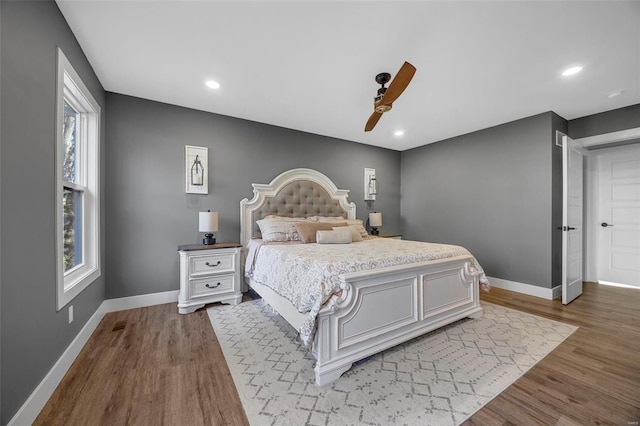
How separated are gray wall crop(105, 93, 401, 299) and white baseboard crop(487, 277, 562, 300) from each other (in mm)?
3972

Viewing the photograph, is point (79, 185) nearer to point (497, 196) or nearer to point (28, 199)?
point (28, 199)

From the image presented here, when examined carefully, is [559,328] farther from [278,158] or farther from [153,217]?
[153,217]

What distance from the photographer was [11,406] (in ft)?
4.14

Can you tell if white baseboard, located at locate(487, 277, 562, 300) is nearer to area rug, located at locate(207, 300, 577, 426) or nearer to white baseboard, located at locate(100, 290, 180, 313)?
area rug, located at locate(207, 300, 577, 426)

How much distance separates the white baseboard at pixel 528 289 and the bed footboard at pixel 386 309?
167cm

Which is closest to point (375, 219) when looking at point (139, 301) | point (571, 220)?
point (571, 220)

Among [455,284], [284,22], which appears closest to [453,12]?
[284,22]

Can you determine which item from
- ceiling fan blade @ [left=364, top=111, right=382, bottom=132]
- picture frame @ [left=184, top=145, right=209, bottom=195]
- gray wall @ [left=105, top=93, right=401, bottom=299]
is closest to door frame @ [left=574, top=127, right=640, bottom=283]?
ceiling fan blade @ [left=364, top=111, right=382, bottom=132]

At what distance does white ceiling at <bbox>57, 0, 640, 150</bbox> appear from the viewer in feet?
5.95

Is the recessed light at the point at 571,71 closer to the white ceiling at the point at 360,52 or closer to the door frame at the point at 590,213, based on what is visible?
the white ceiling at the point at 360,52

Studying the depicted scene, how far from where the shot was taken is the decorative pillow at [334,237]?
3.23 metres

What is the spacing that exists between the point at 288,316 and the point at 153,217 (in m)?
2.29

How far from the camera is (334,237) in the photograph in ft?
10.7

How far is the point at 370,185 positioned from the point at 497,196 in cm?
218
